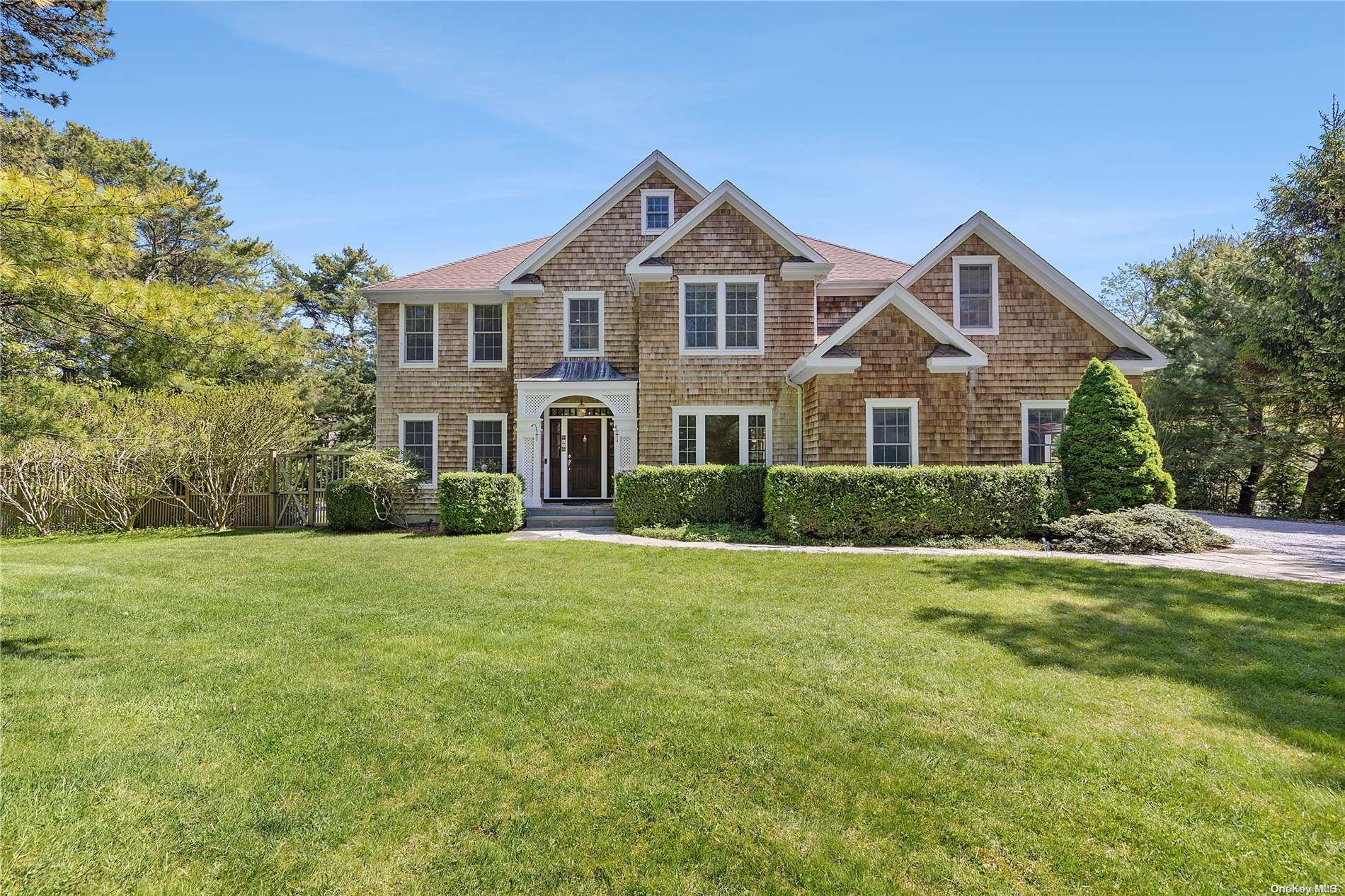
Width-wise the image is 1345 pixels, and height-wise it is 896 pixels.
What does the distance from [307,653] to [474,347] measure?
12.3 m

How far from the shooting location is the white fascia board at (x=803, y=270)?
47.1ft

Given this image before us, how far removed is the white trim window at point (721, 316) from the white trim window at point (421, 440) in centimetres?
685

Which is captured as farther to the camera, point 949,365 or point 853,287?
point 853,287

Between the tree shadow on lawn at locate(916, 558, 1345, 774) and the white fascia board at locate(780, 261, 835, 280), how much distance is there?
8.60 m

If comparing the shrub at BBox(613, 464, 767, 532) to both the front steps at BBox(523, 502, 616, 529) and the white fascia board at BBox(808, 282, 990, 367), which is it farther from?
the white fascia board at BBox(808, 282, 990, 367)

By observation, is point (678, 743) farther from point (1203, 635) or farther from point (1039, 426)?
point (1039, 426)

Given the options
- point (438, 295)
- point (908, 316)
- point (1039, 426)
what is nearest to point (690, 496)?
point (908, 316)

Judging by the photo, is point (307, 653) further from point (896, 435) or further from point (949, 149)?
point (949, 149)

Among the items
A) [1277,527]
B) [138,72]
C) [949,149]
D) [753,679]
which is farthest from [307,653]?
[1277,527]

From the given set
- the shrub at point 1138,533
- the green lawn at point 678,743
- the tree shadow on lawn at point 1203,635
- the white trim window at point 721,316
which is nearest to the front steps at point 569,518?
the white trim window at point 721,316

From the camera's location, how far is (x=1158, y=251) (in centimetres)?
2738

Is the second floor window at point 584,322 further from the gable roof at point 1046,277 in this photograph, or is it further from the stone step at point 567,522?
the gable roof at point 1046,277

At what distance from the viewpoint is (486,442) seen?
53.2ft

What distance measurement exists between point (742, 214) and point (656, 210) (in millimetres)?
2610
